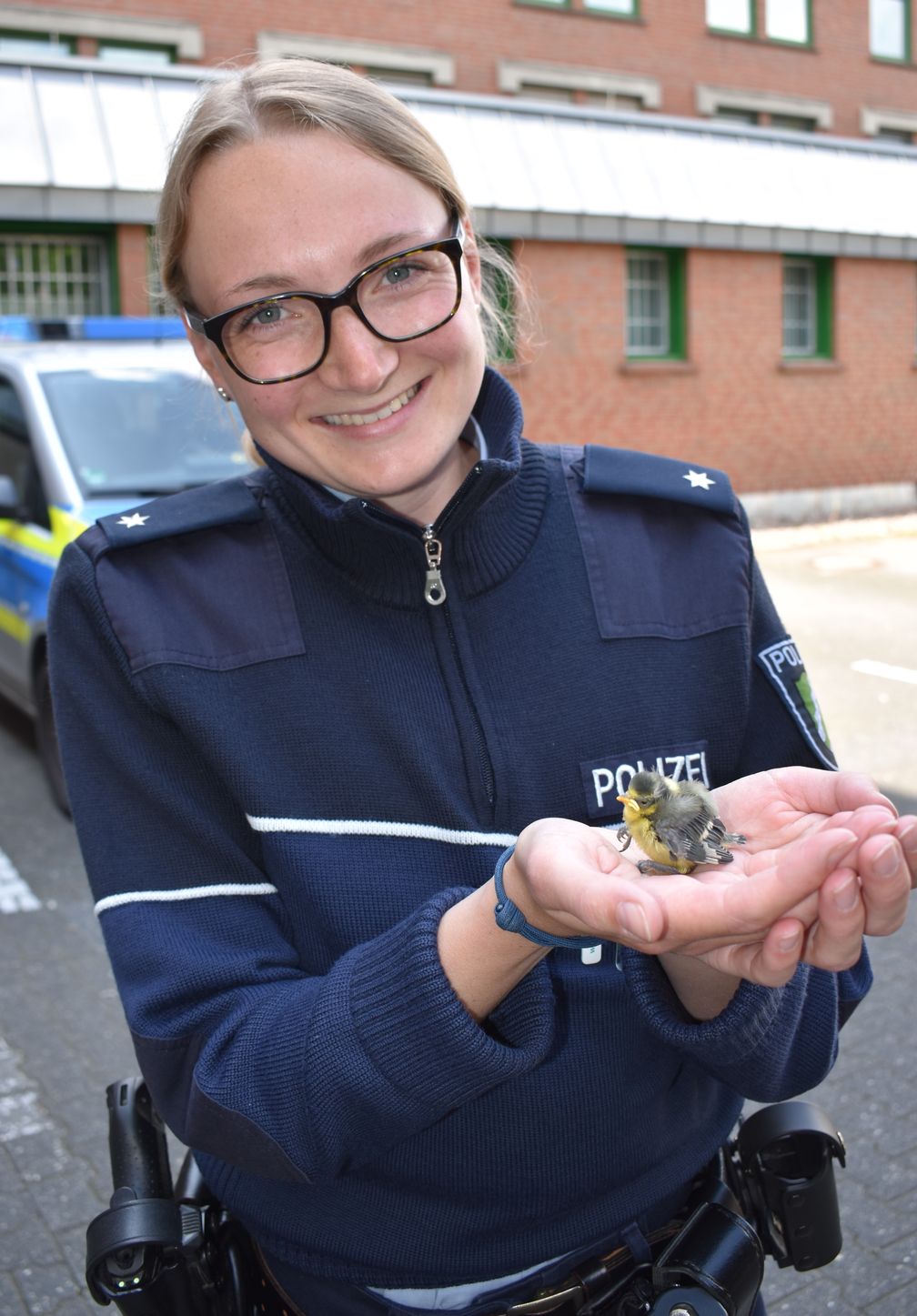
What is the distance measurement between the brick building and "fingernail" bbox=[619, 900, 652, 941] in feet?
51.8

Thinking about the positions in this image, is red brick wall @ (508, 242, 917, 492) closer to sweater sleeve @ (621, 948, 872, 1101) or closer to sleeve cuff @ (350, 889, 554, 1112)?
sweater sleeve @ (621, 948, 872, 1101)

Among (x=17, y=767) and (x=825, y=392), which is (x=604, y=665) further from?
(x=825, y=392)

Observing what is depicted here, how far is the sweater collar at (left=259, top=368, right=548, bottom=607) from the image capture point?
6.08 feet

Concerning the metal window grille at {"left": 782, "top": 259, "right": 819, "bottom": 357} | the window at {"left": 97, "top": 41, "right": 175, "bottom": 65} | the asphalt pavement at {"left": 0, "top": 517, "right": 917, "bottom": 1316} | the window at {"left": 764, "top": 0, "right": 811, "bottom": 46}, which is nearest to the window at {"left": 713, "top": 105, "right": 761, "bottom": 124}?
the window at {"left": 764, "top": 0, "right": 811, "bottom": 46}

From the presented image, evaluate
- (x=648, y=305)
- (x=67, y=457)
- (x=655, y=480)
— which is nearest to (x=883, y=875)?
(x=655, y=480)

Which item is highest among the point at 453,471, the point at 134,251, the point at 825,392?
the point at 134,251

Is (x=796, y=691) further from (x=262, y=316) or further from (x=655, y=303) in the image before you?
(x=655, y=303)

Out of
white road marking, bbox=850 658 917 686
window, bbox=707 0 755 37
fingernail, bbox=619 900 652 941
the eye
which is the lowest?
white road marking, bbox=850 658 917 686

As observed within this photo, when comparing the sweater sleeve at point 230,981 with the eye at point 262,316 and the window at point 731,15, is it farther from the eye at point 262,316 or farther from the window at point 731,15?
the window at point 731,15

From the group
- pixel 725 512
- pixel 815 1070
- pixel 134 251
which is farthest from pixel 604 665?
pixel 134 251

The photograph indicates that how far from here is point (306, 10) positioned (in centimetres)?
2047

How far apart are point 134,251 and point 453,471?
16.2 m

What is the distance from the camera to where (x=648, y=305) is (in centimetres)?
2145

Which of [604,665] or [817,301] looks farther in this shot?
[817,301]
